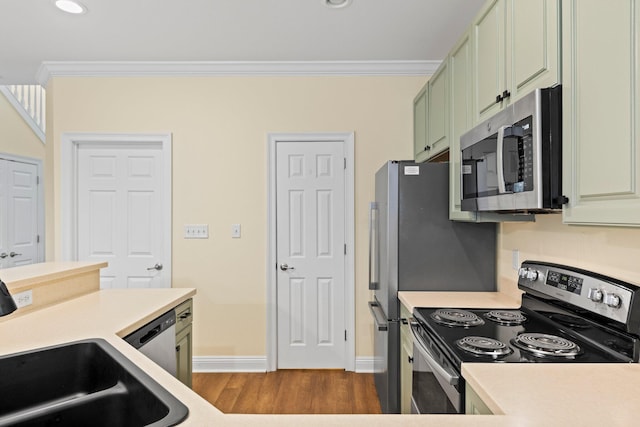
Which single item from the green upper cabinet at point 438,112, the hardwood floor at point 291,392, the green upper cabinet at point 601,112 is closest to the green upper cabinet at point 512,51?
the green upper cabinet at point 601,112

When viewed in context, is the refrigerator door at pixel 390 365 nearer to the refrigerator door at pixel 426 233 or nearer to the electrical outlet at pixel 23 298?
the refrigerator door at pixel 426 233

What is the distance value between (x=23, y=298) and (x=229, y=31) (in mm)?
2007

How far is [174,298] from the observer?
87.3 inches

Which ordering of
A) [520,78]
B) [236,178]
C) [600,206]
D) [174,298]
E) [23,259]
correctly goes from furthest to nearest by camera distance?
[23,259] < [236,178] < [174,298] < [520,78] < [600,206]

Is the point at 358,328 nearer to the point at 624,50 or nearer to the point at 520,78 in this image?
the point at 520,78

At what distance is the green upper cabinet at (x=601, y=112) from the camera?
3.34ft

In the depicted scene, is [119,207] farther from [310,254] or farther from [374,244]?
[374,244]

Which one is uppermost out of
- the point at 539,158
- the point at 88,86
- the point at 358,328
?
the point at 88,86

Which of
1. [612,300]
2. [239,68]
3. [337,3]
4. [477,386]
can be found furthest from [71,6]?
[612,300]

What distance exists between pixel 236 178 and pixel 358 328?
1624 mm

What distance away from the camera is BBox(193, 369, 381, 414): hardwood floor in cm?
272

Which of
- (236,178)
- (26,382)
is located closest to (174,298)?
(26,382)

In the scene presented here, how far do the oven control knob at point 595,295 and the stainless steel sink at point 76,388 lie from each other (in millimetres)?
1476

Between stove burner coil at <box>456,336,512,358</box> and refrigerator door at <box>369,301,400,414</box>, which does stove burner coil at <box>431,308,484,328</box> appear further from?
refrigerator door at <box>369,301,400,414</box>
